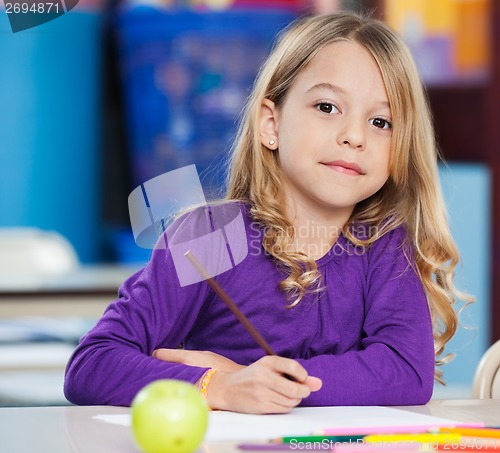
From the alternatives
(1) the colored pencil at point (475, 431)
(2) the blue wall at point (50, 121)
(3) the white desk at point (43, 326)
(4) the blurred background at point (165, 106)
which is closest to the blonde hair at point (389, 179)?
(1) the colored pencil at point (475, 431)

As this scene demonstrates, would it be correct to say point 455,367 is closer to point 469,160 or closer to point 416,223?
point 469,160

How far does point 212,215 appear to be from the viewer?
123 centimetres

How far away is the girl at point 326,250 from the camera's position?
1.12 meters

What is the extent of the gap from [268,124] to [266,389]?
470mm

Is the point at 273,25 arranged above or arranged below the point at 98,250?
above

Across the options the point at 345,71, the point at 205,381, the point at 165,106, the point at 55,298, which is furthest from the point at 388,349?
the point at 165,106

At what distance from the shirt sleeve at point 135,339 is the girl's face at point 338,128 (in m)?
0.20

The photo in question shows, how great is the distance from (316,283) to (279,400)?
0.30 metres

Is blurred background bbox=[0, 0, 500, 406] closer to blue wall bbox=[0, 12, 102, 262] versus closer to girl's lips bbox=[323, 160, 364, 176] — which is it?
blue wall bbox=[0, 12, 102, 262]

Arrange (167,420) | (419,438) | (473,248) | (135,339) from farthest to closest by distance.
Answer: (473,248) < (135,339) < (419,438) < (167,420)

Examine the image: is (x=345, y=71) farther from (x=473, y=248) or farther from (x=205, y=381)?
(x=473, y=248)

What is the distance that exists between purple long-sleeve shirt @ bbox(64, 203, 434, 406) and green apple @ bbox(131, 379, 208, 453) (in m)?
0.30

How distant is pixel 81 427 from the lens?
89cm

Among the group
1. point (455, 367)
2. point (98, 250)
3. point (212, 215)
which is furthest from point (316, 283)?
point (98, 250)
